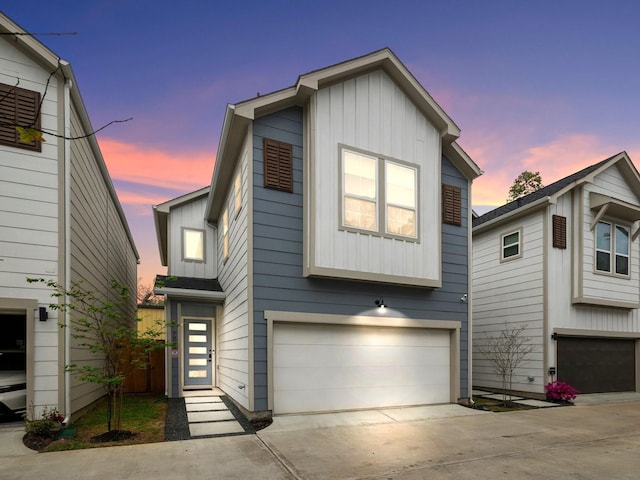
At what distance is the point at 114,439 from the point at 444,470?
187 inches

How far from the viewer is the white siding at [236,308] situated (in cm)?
764

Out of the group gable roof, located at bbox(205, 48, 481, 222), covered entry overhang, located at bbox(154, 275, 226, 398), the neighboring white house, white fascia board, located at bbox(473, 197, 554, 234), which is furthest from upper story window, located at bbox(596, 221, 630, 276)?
the neighboring white house

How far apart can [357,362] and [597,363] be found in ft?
28.6

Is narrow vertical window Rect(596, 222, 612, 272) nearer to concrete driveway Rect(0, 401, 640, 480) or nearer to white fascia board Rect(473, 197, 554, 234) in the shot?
white fascia board Rect(473, 197, 554, 234)

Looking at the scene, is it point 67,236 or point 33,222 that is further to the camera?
point 67,236

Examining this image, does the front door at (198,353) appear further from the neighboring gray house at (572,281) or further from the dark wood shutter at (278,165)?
the neighboring gray house at (572,281)

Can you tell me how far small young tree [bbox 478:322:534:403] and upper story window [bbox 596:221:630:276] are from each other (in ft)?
10.4

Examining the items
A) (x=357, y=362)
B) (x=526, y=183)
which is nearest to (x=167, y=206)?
(x=357, y=362)

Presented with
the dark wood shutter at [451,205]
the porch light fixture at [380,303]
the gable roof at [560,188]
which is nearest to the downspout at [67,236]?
the porch light fixture at [380,303]

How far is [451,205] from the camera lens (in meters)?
9.73

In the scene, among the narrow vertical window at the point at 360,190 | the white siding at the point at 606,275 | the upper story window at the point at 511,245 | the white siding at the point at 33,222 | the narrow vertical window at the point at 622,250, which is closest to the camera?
the white siding at the point at 33,222

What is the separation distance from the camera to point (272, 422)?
6953mm

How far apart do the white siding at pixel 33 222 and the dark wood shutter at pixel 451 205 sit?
805 cm

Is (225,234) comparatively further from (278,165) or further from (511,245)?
(511,245)
